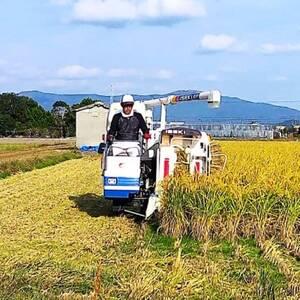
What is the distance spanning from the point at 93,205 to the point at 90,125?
3099cm

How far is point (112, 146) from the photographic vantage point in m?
11.3

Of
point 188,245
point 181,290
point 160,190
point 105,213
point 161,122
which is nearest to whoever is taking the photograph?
point 181,290

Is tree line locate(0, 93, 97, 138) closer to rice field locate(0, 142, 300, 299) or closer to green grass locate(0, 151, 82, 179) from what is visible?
green grass locate(0, 151, 82, 179)

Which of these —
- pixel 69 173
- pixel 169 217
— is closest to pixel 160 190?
pixel 169 217

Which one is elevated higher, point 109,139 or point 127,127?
point 127,127

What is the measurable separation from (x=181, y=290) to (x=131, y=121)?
572 cm

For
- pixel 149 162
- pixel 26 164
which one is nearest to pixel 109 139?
pixel 149 162

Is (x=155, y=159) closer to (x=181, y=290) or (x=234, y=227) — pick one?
(x=234, y=227)

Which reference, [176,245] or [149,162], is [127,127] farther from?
[176,245]

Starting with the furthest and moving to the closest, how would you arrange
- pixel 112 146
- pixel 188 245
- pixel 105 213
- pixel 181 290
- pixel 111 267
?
pixel 105 213, pixel 112 146, pixel 188 245, pixel 111 267, pixel 181 290

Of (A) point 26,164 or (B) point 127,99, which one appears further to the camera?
(A) point 26,164

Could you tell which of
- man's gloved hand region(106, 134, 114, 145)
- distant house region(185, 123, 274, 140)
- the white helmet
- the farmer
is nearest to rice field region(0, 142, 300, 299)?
Answer: man's gloved hand region(106, 134, 114, 145)

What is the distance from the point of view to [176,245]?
8.77 m

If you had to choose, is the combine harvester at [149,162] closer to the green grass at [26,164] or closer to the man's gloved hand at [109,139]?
the man's gloved hand at [109,139]
